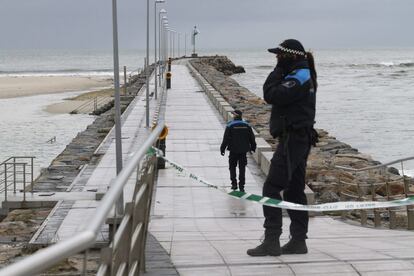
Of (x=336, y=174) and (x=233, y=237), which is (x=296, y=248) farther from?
(x=336, y=174)

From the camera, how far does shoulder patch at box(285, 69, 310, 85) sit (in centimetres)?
668

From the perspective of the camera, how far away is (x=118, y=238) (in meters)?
4.29

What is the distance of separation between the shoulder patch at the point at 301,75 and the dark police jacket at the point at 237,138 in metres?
6.45

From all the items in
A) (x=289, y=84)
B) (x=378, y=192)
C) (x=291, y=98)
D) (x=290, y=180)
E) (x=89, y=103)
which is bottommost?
(x=89, y=103)

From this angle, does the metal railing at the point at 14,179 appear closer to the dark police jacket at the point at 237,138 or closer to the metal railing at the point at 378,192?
the dark police jacket at the point at 237,138

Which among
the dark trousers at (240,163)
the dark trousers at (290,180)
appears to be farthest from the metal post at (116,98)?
the dark trousers at (290,180)

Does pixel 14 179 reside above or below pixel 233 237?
below

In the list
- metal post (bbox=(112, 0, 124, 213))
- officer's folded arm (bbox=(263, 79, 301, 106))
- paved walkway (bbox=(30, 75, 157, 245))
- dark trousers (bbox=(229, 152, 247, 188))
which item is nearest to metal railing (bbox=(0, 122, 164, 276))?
paved walkway (bbox=(30, 75, 157, 245))

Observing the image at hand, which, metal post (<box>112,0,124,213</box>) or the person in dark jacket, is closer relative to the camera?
metal post (<box>112,0,124,213</box>)

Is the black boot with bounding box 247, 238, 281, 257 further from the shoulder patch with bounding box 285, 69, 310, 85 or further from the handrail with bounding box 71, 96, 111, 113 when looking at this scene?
the handrail with bounding box 71, 96, 111, 113

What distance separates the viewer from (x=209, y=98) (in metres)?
39.4

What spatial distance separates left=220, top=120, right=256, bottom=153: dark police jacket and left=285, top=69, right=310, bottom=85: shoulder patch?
21.2ft

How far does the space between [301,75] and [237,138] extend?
654 centimetres

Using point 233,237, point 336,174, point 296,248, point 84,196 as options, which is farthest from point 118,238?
point 336,174
